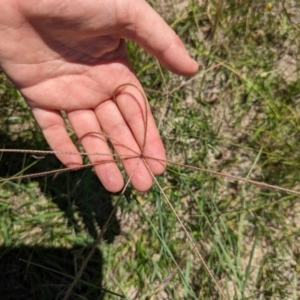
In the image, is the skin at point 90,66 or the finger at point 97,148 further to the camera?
the finger at point 97,148

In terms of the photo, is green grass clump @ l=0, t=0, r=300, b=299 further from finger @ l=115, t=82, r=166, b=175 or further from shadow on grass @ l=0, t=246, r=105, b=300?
finger @ l=115, t=82, r=166, b=175

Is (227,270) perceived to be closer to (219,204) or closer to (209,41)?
(219,204)

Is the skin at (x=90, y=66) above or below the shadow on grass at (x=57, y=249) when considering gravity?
above

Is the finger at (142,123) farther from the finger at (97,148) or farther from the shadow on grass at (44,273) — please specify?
the shadow on grass at (44,273)

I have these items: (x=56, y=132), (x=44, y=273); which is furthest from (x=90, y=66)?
(x=44, y=273)

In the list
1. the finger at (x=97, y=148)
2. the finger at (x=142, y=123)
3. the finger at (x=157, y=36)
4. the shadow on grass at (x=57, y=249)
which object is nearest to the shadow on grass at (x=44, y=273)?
the shadow on grass at (x=57, y=249)

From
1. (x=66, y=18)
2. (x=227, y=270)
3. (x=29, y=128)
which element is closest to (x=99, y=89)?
(x=66, y=18)

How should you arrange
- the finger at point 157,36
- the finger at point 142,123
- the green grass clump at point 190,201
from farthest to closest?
the green grass clump at point 190,201 → the finger at point 142,123 → the finger at point 157,36

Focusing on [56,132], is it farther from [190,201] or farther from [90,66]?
[190,201]
